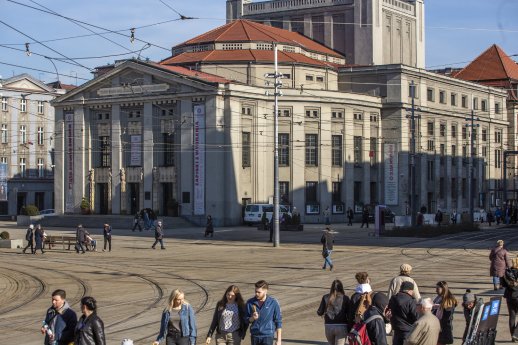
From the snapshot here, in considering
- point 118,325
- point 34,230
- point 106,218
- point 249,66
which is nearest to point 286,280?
point 118,325

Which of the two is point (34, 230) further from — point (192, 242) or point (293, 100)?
point (293, 100)

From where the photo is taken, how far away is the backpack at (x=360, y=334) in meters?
12.3

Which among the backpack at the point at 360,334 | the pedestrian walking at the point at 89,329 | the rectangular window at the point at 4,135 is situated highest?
the rectangular window at the point at 4,135

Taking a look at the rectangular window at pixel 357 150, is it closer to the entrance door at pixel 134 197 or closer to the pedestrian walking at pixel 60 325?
the entrance door at pixel 134 197

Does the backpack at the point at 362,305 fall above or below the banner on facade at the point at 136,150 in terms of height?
below

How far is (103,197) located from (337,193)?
2092cm

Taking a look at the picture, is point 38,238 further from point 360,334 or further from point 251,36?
point 251,36

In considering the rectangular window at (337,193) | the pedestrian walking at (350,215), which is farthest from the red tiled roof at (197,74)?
the pedestrian walking at (350,215)

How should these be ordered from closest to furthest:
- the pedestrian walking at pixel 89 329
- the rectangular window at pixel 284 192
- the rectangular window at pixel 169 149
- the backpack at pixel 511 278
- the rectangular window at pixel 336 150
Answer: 1. the pedestrian walking at pixel 89 329
2. the backpack at pixel 511 278
3. the rectangular window at pixel 169 149
4. the rectangular window at pixel 284 192
5. the rectangular window at pixel 336 150

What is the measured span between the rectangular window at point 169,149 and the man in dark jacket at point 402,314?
203 feet

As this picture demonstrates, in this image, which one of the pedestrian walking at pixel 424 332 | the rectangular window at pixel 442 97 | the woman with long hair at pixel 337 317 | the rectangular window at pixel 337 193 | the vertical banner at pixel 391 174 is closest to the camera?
the pedestrian walking at pixel 424 332

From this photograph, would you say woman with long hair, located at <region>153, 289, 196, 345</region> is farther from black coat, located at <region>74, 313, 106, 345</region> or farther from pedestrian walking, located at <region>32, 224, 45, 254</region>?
pedestrian walking, located at <region>32, 224, 45, 254</region>

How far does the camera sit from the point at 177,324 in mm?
12531

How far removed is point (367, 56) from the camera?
92.4m
